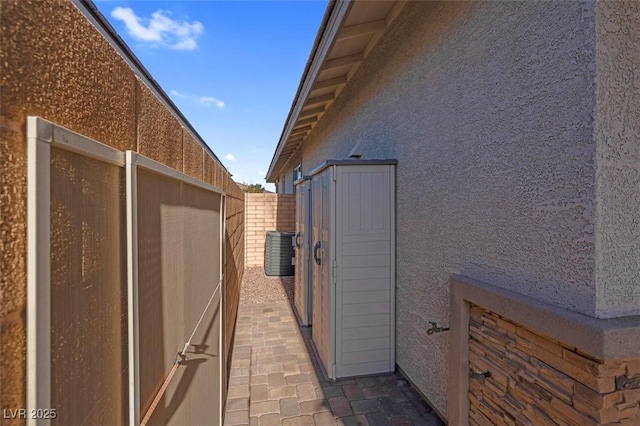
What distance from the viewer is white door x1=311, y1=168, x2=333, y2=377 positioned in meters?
3.98

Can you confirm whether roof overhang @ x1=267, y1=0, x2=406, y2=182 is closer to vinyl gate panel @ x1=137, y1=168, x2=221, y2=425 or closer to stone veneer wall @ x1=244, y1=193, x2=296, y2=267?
vinyl gate panel @ x1=137, y1=168, x2=221, y2=425

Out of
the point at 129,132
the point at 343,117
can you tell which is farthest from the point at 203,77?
the point at 129,132

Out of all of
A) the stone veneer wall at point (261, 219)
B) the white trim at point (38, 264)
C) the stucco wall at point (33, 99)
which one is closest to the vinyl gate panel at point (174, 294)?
the stucco wall at point (33, 99)

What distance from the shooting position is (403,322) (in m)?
3.83

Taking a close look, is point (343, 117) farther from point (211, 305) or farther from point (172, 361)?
point (172, 361)

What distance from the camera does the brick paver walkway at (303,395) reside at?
10.5 feet

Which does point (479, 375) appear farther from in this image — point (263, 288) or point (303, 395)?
point (263, 288)

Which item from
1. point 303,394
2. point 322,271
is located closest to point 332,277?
point 322,271

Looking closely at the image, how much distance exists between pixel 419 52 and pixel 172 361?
11.4 feet

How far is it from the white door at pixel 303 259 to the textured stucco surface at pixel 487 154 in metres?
2.02

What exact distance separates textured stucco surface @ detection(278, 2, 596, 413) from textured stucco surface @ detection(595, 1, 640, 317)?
0.15 ft

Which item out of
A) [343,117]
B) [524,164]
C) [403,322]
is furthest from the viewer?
[343,117]

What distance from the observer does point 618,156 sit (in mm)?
1607

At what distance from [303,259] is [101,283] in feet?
16.7
